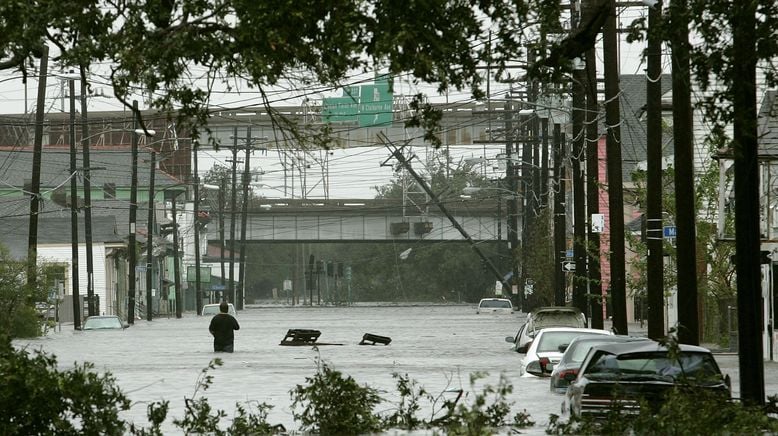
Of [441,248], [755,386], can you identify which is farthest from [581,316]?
[441,248]

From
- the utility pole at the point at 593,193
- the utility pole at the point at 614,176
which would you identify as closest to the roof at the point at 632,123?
the utility pole at the point at 593,193

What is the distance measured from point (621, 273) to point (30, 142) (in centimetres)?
10768

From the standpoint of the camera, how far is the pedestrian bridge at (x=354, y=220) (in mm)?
119750

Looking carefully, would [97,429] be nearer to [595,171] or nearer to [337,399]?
[337,399]

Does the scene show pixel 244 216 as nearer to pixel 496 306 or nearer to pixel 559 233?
pixel 496 306

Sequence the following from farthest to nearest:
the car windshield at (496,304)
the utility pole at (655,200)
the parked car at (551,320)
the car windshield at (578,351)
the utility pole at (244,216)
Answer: the utility pole at (244,216)
the car windshield at (496,304)
the parked car at (551,320)
the utility pole at (655,200)
the car windshield at (578,351)

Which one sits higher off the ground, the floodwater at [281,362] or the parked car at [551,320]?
the parked car at [551,320]

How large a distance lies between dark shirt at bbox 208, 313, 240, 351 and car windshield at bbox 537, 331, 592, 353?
45.8 ft

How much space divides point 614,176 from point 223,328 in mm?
13311

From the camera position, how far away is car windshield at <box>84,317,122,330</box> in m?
65.6

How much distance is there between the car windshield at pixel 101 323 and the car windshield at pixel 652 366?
164 feet

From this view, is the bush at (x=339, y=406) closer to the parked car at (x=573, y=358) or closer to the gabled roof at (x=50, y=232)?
the parked car at (x=573, y=358)

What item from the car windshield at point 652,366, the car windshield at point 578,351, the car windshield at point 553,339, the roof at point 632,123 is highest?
Result: the roof at point 632,123

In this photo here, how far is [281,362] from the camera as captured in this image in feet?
128
